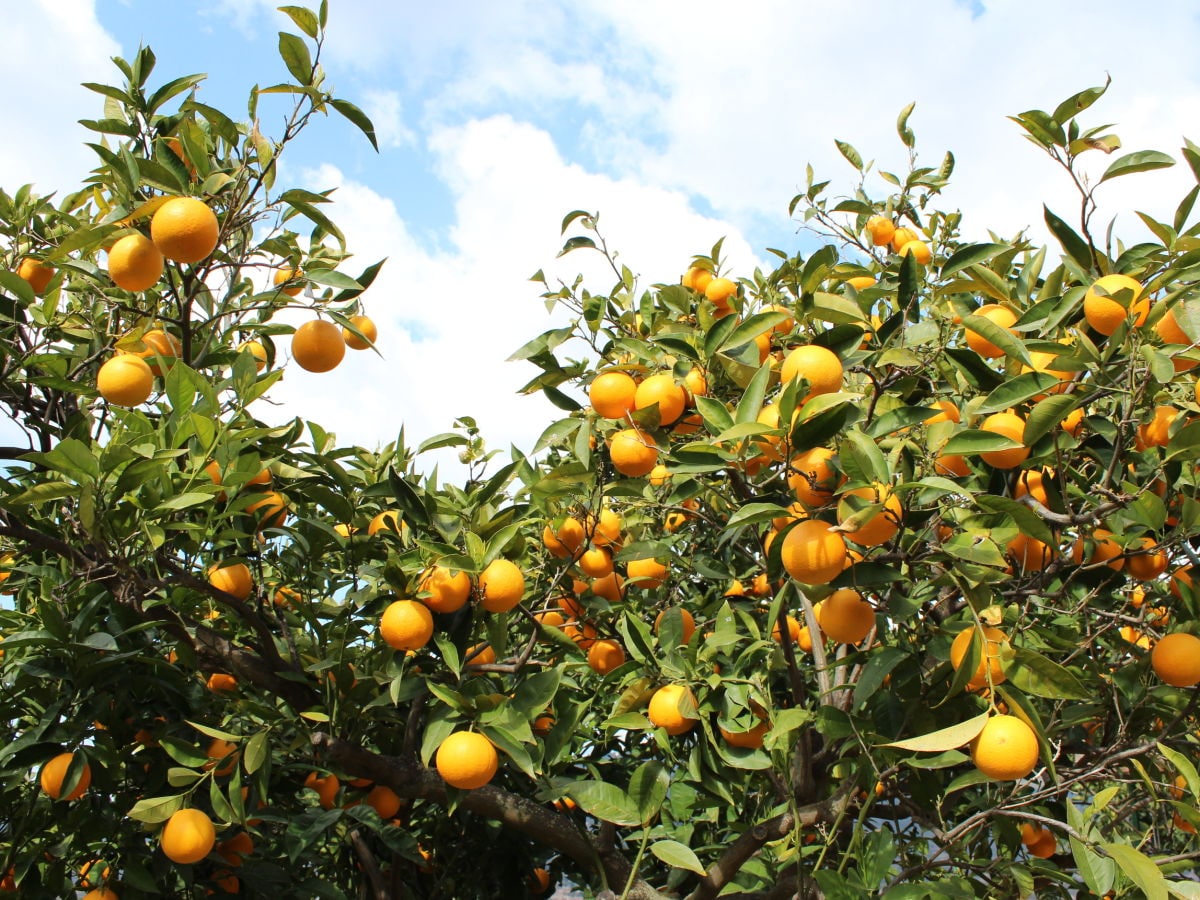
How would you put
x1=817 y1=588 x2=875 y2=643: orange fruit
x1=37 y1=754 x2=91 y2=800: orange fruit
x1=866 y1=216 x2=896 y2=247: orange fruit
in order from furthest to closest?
x1=866 y1=216 x2=896 y2=247: orange fruit < x1=37 y1=754 x2=91 y2=800: orange fruit < x1=817 y1=588 x2=875 y2=643: orange fruit

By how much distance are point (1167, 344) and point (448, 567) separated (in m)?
1.48

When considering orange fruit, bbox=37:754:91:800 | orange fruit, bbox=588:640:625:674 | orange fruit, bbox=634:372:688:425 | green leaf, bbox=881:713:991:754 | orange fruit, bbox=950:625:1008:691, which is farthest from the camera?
orange fruit, bbox=588:640:625:674

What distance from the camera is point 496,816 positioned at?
2.32 meters

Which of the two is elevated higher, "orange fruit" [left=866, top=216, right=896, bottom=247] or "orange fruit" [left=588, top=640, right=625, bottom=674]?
"orange fruit" [left=866, top=216, right=896, bottom=247]

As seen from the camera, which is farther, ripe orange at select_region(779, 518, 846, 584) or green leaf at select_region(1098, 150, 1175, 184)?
green leaf at select_region(1098, 150, 1175, 184)

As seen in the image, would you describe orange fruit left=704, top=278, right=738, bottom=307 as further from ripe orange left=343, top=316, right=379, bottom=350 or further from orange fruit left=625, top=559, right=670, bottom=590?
ripe orange left=343, top=316, right=379, bottom=350

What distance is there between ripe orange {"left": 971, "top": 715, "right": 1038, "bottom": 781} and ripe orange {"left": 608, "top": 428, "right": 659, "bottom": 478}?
76 cm

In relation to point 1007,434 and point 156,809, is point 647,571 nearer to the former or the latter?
point 1007,434

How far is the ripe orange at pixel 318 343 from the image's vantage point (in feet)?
7.45

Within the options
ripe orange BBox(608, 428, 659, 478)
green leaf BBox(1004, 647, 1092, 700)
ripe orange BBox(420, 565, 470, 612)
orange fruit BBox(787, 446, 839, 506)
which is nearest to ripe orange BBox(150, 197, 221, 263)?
ripe orange BBox(420, 565, 470, 612)

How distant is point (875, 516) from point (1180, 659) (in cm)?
86

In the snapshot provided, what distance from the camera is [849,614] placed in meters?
1.63

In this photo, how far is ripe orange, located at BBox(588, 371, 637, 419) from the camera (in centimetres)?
182

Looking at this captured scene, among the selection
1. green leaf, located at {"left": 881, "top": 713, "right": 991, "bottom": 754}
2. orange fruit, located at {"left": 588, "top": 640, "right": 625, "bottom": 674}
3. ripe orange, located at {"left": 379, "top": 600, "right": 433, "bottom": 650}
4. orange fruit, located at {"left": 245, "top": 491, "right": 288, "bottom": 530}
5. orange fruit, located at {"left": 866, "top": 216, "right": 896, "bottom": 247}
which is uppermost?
orange fruit, located at {"left": 866, "top": 216, "right": 896, "bottom": 247}
